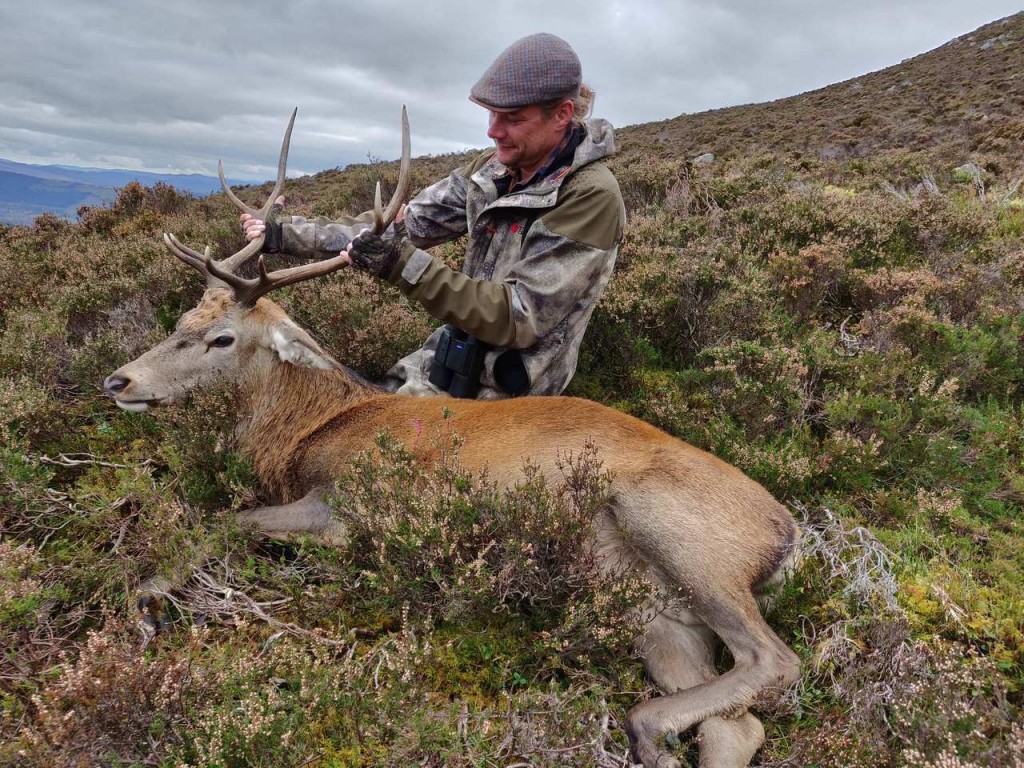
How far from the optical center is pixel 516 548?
2.88 m

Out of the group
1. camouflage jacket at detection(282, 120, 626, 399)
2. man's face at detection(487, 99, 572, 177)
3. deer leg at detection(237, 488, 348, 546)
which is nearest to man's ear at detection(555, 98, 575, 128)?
man's face at detection(487, 99, 572, 177)

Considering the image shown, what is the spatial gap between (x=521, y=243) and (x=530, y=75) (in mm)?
1075

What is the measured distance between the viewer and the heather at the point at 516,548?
232 cm

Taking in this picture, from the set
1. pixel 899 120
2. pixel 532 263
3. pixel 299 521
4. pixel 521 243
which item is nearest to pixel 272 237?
pixel 521 243

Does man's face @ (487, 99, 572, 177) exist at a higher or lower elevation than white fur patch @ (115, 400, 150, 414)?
Result: higher

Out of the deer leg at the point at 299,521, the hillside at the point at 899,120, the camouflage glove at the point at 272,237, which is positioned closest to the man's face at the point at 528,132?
the camouflage glove at the point at 272,237

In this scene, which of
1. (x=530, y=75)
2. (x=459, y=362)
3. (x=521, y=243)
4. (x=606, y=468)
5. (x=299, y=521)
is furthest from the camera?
(x=459, y=362)

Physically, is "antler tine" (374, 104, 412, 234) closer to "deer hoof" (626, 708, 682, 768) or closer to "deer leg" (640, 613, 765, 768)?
"deer leg" (640, 613, 765, 768)

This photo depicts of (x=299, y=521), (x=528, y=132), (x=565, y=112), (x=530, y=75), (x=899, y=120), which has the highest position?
(x=899, y=120)

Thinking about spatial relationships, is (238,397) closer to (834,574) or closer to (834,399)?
(834,574)

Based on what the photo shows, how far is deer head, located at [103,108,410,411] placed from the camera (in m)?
3.95

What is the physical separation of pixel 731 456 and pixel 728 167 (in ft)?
43.2

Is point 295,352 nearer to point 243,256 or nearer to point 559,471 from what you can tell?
point 243,256

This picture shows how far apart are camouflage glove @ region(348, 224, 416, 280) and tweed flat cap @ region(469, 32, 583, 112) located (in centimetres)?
109
